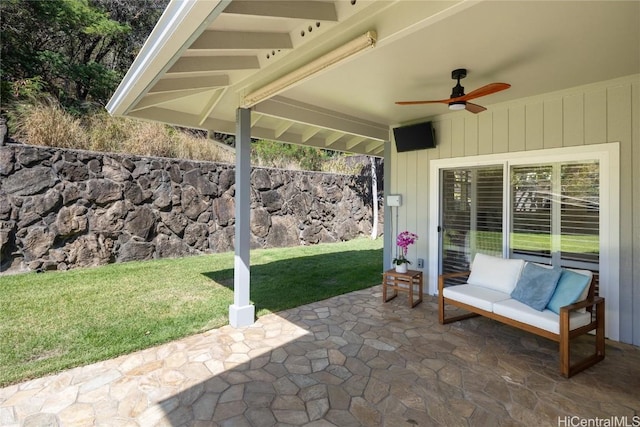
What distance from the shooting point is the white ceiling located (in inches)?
83.7

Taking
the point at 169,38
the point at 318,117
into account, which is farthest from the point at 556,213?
the point at 169,38

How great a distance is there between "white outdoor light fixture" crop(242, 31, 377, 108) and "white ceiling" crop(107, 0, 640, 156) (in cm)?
7

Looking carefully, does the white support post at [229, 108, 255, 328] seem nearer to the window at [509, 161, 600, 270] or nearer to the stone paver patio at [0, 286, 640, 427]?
the stone paver patio at [0, 286, 640, 427]

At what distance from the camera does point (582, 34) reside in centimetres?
249

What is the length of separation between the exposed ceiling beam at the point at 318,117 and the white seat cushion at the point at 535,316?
10.4 feet

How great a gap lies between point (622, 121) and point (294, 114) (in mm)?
3654

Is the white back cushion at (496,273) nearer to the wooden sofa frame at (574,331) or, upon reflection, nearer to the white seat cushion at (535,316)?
the white seat cushion at (535,316)

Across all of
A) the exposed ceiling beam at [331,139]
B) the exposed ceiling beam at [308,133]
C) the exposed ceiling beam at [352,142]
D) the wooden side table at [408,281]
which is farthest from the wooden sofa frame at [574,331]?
the exposed ceiling beam at [352,142]

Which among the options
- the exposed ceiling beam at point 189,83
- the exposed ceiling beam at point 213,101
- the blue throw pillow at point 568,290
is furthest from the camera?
the exposed ceiling beam at point 213,101

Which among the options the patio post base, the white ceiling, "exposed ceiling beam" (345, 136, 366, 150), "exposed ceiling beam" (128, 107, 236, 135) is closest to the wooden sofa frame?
the white ceiling

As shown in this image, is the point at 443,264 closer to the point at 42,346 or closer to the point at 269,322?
the point at 269,322

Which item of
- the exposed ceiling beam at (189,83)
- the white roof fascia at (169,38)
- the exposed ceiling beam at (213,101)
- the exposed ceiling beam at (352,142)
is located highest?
the exposed ceiling beam at (352,142)

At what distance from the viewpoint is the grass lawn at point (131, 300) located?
9.96ft

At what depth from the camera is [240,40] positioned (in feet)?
8.19
